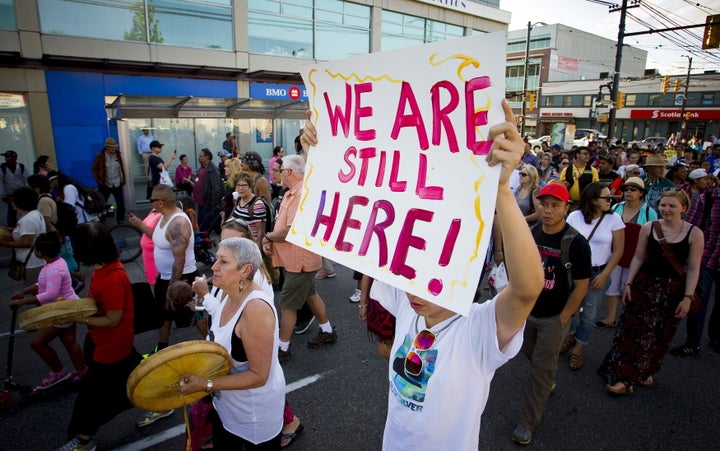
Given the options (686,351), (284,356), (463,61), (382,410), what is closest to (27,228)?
(284,356)

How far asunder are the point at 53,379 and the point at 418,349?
12.3 ft

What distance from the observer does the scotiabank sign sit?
145ft

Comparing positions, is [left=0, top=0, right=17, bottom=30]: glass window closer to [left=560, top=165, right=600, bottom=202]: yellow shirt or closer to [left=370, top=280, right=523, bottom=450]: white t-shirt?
[left=560, top=165, right=600, bottom=202]: yellow shirt

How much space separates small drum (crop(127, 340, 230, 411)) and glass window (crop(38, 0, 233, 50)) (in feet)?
43.9

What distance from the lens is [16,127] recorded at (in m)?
11.4

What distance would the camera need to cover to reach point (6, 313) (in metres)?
5.43

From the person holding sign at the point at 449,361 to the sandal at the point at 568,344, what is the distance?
324 centimetres

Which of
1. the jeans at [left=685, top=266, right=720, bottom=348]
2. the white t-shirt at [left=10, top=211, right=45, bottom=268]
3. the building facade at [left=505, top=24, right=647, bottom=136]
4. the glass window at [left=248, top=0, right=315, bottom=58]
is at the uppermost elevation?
the building facade at [left=505, top=24, right=647, bottom=136]

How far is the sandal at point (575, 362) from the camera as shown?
4.21 meters

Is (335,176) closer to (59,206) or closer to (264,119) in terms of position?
(59,206)

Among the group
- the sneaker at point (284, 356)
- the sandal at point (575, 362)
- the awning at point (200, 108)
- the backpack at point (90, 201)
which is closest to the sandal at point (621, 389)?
the sandal at point (575, 362)

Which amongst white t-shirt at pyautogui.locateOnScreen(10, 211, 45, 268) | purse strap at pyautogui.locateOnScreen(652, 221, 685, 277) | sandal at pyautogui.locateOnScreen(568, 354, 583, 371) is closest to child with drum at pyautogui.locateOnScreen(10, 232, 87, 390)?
white t-shirt at pyautogui.locateOnScreen(10, 211, 45, 268)

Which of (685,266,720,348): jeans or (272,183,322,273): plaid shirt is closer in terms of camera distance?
(272,183,322,273): plaid shirt

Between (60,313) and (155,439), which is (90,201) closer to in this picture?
(60,313)
